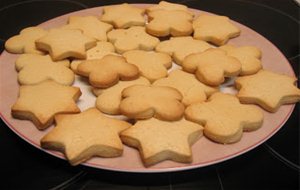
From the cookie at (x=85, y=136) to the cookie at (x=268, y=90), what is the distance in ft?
0.88

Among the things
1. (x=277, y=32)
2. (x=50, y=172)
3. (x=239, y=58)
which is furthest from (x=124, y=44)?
(x=277, y=32)

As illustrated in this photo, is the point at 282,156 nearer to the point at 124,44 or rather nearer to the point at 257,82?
the point at 257,82

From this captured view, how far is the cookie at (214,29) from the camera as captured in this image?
0.98 m

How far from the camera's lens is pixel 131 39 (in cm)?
96

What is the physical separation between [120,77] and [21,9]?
586 mm

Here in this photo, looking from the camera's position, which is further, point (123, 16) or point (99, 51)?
point (123, 16)

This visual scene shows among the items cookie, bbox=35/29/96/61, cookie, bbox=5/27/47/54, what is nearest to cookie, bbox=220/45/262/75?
cookie, bbox=35/29/96/61

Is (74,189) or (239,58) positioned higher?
(239,58)

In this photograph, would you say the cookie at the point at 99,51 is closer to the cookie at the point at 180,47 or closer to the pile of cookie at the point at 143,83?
the pile of cookie at the point at 143,83

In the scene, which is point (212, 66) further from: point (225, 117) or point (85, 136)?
point (85, 136)

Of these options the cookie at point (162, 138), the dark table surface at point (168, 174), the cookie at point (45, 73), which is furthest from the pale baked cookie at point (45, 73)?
the cookie at point (162, 138)

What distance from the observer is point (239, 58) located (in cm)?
90

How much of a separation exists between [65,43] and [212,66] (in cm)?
35

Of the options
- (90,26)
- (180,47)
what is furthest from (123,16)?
(180,47)
